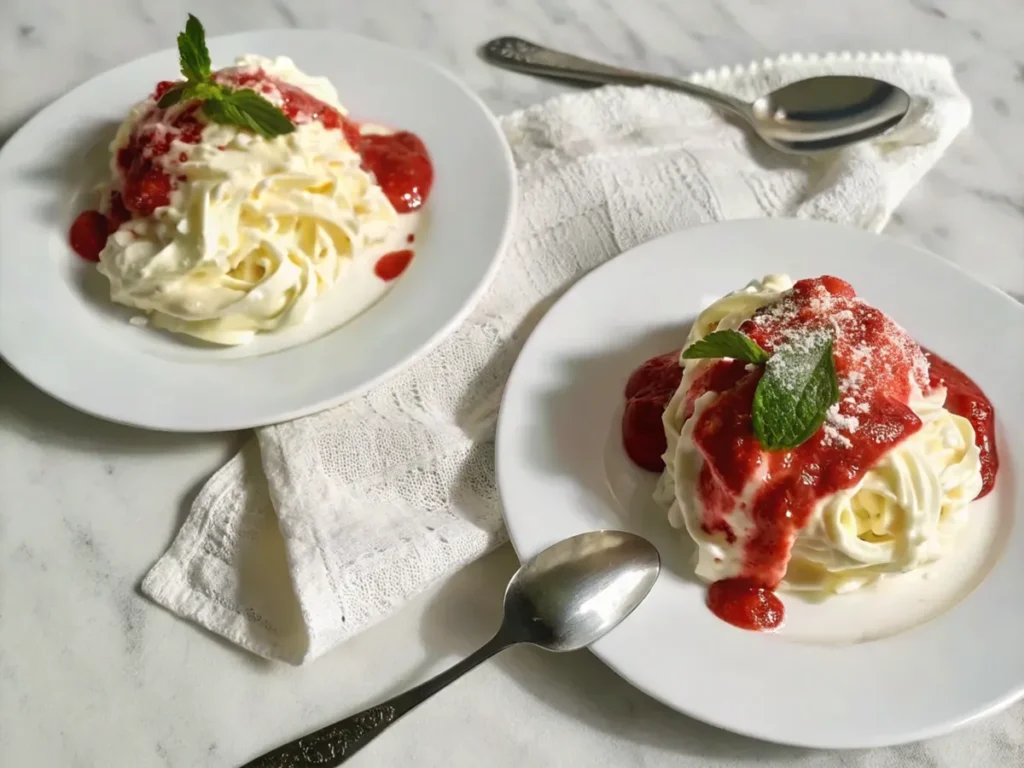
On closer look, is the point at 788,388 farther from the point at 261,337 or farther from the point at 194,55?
the point at 194,55

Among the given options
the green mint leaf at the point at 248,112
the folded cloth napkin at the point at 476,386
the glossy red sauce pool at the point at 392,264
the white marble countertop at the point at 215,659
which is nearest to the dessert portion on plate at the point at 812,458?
the white marble countertop at the point at 215,659

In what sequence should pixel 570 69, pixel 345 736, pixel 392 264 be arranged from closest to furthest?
pixel 345 736
pixel 392 264
pixel 570 69

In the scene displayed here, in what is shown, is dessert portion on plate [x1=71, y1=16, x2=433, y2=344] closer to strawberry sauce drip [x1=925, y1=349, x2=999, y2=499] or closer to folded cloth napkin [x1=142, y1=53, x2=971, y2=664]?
folded cloth napkin [x1=142, y1=53, x2=971, y2=664]

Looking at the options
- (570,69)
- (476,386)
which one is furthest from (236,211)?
(570,69)

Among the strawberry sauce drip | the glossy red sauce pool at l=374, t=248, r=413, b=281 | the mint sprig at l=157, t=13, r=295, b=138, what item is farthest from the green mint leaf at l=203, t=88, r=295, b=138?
the strawberry sauce drip

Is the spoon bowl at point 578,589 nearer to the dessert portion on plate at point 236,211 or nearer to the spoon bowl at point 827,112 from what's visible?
the dessert portion on plate at point 236,211

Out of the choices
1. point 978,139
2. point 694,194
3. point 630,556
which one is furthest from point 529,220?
point 978,139
